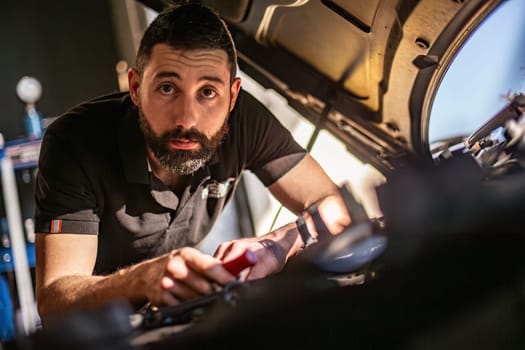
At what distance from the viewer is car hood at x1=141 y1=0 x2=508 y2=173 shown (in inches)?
41.4

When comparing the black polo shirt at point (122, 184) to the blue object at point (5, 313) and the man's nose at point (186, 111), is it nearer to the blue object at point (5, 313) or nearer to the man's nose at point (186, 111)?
the man's nose at point (186, 111)

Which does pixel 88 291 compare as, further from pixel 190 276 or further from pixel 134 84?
pixel 134 84

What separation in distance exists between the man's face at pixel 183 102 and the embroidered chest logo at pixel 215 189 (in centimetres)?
8

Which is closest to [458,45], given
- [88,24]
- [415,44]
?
[415,44]

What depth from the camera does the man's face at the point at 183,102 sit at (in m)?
1.04

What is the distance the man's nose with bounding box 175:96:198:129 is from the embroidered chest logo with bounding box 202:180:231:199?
0.65 ft

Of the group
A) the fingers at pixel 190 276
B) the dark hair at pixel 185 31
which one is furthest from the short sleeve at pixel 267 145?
the fingers at pixel 190 276

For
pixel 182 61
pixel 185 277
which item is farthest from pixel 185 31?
pixel 185 277

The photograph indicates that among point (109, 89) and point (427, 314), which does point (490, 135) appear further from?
point (109, 89)

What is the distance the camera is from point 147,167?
1137 mm

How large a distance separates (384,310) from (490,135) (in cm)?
56

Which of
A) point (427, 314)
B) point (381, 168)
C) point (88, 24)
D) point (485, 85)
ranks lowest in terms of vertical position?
point (381, 168)

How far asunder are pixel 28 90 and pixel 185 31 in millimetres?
428

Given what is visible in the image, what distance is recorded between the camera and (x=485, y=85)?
3.73 feet
